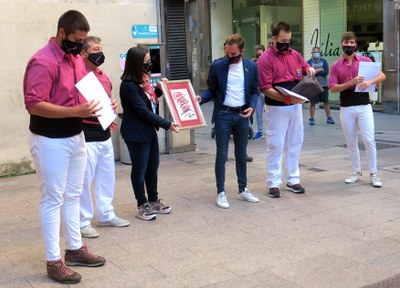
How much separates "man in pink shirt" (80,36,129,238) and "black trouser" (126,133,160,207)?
0.27 metres

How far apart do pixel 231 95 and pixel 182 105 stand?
571 mm

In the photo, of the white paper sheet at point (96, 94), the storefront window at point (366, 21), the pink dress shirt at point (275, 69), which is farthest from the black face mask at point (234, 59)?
the storefront window at point (366, 21)

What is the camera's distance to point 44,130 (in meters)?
3.89

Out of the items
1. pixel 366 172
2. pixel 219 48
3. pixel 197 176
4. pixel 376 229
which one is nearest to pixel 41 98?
pixel 376 229

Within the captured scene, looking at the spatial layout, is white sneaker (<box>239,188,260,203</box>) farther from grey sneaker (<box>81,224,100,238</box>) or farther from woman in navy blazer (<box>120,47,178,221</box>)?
grey sneaker (<box>81,224,100,238</box>)

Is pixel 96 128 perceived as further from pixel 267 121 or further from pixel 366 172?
pixel 366 172

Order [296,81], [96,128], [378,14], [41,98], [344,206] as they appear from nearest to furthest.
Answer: [41,98] < [96,128] < [344,206] < [296,81] < [378,14]

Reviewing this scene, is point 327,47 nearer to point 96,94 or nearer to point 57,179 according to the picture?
point 96,94

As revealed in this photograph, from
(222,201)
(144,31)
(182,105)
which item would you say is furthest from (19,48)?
(222,201)

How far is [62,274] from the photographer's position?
403 cm

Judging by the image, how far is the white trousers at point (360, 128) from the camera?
6.80 metres

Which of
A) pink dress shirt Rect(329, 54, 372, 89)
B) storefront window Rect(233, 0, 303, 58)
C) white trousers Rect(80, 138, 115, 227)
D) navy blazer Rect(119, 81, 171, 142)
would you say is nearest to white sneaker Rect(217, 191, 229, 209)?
navy blazer Rect(119, 81, 171, 142)

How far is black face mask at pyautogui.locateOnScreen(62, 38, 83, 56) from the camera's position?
394 centimetres

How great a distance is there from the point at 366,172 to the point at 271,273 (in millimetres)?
4052
